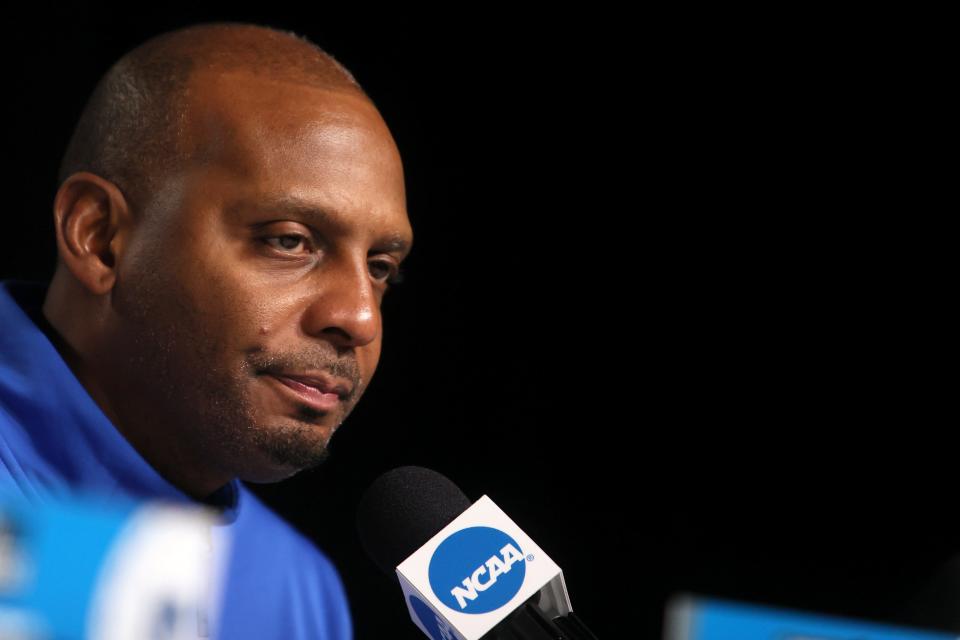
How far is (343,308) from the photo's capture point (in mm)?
1466

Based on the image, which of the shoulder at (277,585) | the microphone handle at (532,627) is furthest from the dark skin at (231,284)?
the microphone handle at (532,627)

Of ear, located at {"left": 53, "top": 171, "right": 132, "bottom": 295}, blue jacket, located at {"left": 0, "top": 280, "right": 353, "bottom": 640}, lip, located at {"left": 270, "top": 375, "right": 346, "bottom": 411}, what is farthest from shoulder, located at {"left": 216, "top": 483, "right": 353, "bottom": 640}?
ear, located at {"left": 53, "top": 171, "right": 132, "bottom": 295}

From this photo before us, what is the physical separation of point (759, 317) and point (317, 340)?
1.24m

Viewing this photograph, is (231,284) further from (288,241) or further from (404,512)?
(404,512)

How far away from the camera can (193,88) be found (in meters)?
1.54

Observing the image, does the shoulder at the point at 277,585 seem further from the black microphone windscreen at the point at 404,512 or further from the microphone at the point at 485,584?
the microphone at the point at 485,584

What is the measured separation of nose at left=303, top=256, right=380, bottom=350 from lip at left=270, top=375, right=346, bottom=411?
5cm

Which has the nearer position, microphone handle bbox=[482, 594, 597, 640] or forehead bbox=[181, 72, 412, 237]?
microphone handle bbox=[482, 594, 597, 640]

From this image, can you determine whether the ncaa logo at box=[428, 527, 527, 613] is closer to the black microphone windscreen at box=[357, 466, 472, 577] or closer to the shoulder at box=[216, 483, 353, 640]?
the black microphone windscreen at box=[357, 466, 472, 577]

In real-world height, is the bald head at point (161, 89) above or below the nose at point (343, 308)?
above

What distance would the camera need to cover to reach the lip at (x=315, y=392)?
146 cm

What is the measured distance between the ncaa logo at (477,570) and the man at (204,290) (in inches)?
16.8

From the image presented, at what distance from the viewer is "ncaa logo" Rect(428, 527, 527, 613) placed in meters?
1.06

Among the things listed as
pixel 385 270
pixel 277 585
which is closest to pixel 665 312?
pixel 385 270
